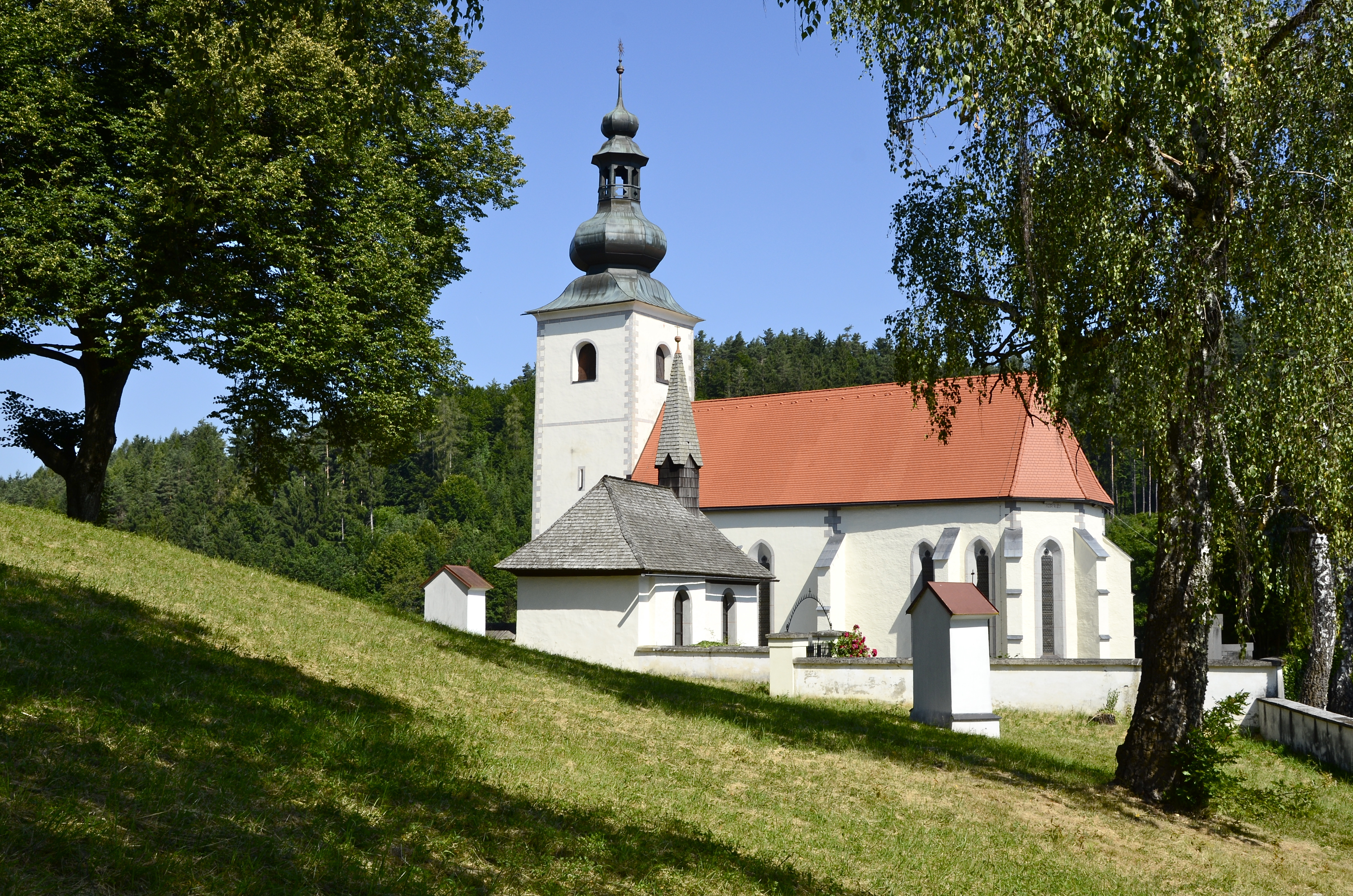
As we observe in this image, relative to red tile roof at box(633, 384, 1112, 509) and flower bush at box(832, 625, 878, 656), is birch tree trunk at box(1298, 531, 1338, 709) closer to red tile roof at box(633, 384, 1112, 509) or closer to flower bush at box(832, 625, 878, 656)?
flower bush at box(832, 625, 878, 656)

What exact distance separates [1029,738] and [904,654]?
13.3 m

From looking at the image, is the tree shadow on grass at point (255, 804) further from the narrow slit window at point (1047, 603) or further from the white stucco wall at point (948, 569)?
the narrow slit window at point (1047, 603)

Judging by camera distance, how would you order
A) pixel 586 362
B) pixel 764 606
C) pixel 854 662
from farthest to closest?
pixel 586 362, pixel 764 606, pixel 854 662

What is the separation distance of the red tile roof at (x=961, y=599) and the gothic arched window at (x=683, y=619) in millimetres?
10924

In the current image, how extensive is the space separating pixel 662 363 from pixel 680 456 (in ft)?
23.0

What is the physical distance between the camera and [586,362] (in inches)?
1471

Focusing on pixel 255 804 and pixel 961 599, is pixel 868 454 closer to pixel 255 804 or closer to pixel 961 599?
pixel 961 599

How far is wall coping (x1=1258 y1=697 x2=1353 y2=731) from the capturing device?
14961 mm

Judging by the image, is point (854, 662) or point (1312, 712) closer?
point (1312, 712)

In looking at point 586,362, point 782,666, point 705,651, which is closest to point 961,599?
point 782,666

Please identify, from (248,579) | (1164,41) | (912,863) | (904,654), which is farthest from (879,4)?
(904,654)

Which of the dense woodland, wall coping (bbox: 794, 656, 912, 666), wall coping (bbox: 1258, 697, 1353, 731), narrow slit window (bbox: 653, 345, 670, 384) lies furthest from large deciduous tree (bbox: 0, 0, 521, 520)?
the dense woodland

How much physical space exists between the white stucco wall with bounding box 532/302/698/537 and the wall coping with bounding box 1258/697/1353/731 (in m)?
19.8

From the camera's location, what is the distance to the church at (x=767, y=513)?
→ 2569 cm
